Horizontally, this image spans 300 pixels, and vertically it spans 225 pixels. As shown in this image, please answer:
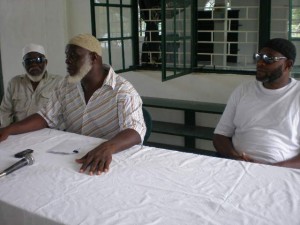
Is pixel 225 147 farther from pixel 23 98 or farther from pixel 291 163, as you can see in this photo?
pixel 23 98

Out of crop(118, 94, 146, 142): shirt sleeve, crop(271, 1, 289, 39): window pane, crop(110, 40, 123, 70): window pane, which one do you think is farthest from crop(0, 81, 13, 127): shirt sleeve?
crop(271, 1, 289, 39): window pane

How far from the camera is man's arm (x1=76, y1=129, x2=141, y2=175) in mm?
1329

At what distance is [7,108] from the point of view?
8.33 ft

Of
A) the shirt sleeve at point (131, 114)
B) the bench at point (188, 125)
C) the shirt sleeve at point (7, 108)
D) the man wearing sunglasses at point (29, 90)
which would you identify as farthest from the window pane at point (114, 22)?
the shirt sleeve at point (131, 114)

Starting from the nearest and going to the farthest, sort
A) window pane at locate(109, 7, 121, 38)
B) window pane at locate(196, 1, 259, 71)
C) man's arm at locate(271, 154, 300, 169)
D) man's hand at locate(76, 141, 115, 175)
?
man's hand at locate(76, 141, 115, 175), man's arm at locate(271, 154, 300, 169), window pane at locate(109, 7, 121, 38), window pane at locate(196, 1, 259, 71)

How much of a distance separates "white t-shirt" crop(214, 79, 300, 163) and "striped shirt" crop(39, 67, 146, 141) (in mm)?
515

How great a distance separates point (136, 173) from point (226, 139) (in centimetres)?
78

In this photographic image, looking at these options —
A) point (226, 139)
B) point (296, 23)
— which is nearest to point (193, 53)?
point (296, 23)

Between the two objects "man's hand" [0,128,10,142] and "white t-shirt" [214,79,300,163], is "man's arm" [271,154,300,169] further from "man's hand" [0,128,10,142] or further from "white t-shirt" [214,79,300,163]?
"man's hand" [0,128,10,142]

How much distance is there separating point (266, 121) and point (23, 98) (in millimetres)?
1633

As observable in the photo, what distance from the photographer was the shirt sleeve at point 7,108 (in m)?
2.51

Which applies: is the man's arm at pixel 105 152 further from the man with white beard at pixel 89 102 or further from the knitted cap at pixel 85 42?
the knitted cap at pixel 85 42

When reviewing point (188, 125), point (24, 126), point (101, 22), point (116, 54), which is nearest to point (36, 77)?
point (24, 126)

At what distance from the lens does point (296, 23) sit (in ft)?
11.8
